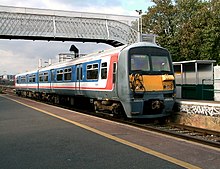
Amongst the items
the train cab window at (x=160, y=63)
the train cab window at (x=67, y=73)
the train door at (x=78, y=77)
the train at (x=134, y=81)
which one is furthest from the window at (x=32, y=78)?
the train cab window at (x=160, y=63)

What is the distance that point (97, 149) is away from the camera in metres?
7.54

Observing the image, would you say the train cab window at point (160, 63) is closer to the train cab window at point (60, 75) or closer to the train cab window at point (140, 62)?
the train cab window at point (140, 62)

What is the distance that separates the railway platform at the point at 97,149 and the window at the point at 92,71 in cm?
495

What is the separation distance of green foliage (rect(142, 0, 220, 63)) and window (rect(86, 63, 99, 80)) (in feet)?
66.1

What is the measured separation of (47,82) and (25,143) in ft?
58.6

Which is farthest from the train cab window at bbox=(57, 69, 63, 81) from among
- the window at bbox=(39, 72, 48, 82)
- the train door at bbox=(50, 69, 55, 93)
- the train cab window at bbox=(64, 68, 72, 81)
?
the window at bbox=(39, 72, 48, 82)

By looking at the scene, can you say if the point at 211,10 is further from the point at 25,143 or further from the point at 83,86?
the point at 25,143

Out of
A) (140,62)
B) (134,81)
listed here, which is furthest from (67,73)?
(134,81)

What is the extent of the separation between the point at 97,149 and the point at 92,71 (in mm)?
8562

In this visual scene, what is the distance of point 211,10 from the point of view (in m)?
36.1

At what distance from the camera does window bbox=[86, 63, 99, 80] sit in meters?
15.3

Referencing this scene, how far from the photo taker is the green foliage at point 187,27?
3380 cm

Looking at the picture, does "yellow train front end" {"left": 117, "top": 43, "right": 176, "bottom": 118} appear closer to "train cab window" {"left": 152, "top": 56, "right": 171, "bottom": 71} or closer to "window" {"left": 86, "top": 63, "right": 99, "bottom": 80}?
"train cab window" {"left": 152, "top": 56, "right": 171, "bottom": 71}

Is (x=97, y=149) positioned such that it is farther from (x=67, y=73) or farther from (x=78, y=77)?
(x=67, y=73)
